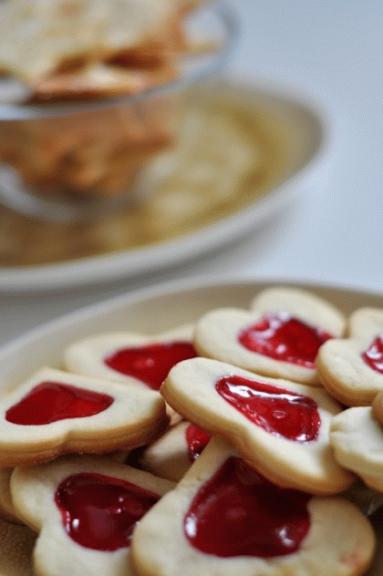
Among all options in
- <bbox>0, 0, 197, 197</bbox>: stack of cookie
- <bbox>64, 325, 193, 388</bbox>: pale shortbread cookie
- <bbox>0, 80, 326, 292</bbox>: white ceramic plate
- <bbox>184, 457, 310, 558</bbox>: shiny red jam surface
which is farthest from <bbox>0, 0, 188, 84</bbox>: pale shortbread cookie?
<bbox>184, 457, 310, 558</bbox>: shiny red jam surface

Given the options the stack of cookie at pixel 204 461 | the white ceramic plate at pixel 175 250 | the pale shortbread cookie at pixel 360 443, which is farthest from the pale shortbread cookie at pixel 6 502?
the white ceramic plate at pixel 175 250

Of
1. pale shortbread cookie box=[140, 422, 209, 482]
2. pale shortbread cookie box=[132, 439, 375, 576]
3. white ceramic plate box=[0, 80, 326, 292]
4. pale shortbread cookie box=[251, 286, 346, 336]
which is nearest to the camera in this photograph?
pale shortbread cookie box=[132, 439, 375, 576]

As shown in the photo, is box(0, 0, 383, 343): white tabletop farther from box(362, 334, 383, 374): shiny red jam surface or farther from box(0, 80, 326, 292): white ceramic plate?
box(362, 334, 383, 374): shiny red jam surface

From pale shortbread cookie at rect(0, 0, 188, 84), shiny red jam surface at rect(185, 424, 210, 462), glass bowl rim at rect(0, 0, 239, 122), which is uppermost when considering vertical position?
pale shortbread cookie at rect(0, 0, 188, 84)

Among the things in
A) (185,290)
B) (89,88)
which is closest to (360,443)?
(185,290)

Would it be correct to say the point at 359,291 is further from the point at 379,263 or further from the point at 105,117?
the point at 105,117

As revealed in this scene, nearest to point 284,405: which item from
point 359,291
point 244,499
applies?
point 244,499

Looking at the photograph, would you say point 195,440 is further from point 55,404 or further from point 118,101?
point 118,101
